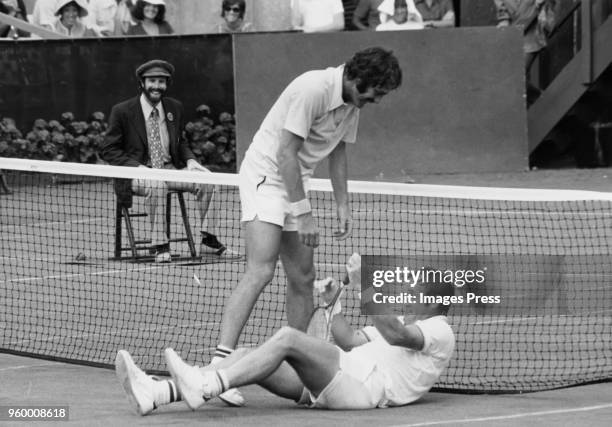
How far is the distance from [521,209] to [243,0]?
215 inches

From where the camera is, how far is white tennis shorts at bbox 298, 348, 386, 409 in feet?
24.7

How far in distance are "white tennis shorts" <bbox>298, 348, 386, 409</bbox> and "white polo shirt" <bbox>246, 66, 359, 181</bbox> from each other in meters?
1.28

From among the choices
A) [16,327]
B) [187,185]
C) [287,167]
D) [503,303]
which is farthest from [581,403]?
[187,185]

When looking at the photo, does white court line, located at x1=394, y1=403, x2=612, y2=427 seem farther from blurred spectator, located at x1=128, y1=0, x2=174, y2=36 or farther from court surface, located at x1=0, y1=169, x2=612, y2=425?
blurred spectator, located at x1=128, y1=0, x2=174, y2=36

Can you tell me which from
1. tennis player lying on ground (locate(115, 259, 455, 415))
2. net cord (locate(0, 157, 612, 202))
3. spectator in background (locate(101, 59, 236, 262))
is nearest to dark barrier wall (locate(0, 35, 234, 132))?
spectator in background (locate(101, 59, 236, 262))

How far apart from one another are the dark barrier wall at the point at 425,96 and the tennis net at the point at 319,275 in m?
1.97

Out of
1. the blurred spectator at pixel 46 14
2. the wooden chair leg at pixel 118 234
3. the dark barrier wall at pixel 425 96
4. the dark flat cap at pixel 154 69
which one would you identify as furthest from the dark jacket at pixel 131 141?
the blurred spectator at pixel 46 14

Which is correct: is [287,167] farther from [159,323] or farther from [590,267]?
[590,267]

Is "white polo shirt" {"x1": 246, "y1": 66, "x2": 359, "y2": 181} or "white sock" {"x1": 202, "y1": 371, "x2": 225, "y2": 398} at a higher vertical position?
"white polo shirt" {"x1": 246, "y1": 66, "x2": 359, "y2": 181}

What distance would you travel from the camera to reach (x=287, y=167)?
8.12 m

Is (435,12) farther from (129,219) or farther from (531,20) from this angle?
(129,219)

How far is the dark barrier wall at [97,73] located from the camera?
61.8 ft

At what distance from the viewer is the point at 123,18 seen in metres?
19.5

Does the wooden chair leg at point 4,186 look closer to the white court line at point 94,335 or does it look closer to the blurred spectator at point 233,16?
the blurred spectator at point 233,16
